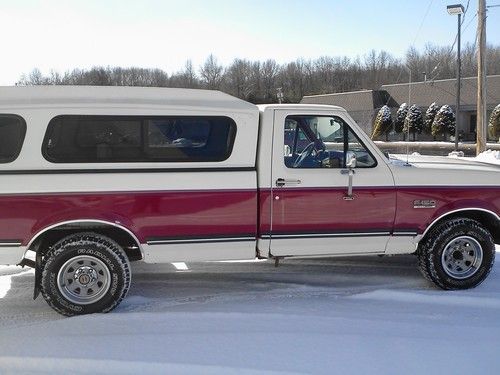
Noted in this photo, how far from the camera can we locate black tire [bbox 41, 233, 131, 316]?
4.92 metres

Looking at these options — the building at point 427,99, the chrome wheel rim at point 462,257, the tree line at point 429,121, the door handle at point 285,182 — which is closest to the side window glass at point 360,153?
the door handle at point 285,182

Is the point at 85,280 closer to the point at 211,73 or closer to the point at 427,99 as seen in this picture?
the point at 427,99

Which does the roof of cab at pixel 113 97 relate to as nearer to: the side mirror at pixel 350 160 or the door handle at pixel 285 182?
the door handle at pixel 285 182

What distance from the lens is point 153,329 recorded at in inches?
182

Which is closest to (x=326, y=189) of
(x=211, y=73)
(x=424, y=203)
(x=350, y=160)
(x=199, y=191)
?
(x=350, y=160)

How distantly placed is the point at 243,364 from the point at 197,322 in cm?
94

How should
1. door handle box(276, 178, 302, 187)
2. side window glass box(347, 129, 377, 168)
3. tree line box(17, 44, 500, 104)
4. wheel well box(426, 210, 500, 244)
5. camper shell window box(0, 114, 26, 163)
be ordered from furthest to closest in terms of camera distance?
tree line box(17, 44, 500, 104), wheel well box(426, 210, 500, 244), side window glass box(347, 129, 377, 168), door handle box(276, 178, 302, 187), camper shell window box(0, 114, 26, 163)

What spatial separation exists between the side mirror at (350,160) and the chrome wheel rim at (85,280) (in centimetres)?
252

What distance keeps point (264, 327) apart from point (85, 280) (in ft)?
5.68

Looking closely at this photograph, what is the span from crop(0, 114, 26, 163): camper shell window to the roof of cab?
0.42 ft

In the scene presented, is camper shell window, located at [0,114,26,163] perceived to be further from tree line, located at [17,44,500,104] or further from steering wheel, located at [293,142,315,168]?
tree line, located at [17,44,500,104]

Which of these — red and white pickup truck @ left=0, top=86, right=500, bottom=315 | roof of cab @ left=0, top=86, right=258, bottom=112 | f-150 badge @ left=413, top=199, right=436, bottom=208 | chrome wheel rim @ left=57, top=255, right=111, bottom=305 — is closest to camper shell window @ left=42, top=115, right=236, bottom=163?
red and white pickup truck @ left=0, top=86, right=500, bottom=315

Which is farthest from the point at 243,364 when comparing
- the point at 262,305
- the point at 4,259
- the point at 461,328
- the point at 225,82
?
the point at 225,82

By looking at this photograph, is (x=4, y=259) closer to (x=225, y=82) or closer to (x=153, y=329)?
(x=153, y=329)
